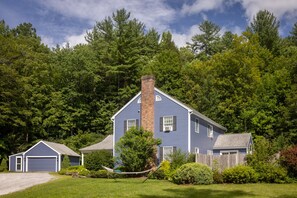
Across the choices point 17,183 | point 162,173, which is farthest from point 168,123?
point 17,183

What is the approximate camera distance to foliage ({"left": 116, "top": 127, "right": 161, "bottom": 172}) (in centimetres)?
2959

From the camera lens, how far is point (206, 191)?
61.4ft

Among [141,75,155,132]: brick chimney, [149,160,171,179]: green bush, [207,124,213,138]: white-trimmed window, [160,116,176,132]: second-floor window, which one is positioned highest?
[141,75,155,132]: brick chimney

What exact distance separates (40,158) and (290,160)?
27.2 meters

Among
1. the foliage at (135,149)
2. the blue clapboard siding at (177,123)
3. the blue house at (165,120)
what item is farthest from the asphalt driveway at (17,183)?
the blue clapboard siding at (177,123)

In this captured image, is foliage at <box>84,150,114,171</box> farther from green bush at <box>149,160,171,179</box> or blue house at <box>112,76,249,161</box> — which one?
green bush at <box>149,160,171,179</box>

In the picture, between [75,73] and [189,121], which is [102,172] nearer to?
[189,121]

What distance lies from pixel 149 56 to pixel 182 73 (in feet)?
24.5

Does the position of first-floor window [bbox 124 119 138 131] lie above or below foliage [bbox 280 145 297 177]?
above

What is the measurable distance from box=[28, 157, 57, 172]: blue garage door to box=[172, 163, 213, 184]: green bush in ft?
68.9

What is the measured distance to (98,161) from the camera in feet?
111

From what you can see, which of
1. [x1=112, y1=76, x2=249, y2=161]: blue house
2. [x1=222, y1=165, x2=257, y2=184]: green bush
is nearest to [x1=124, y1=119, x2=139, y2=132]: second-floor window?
[x1=112, y1=76, x2=249, y2=161]: blue house

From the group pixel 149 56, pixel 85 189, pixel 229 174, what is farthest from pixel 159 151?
pixel 149 56

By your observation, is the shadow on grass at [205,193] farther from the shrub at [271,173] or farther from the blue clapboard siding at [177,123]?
the blue clapboard siding at [177,123]
